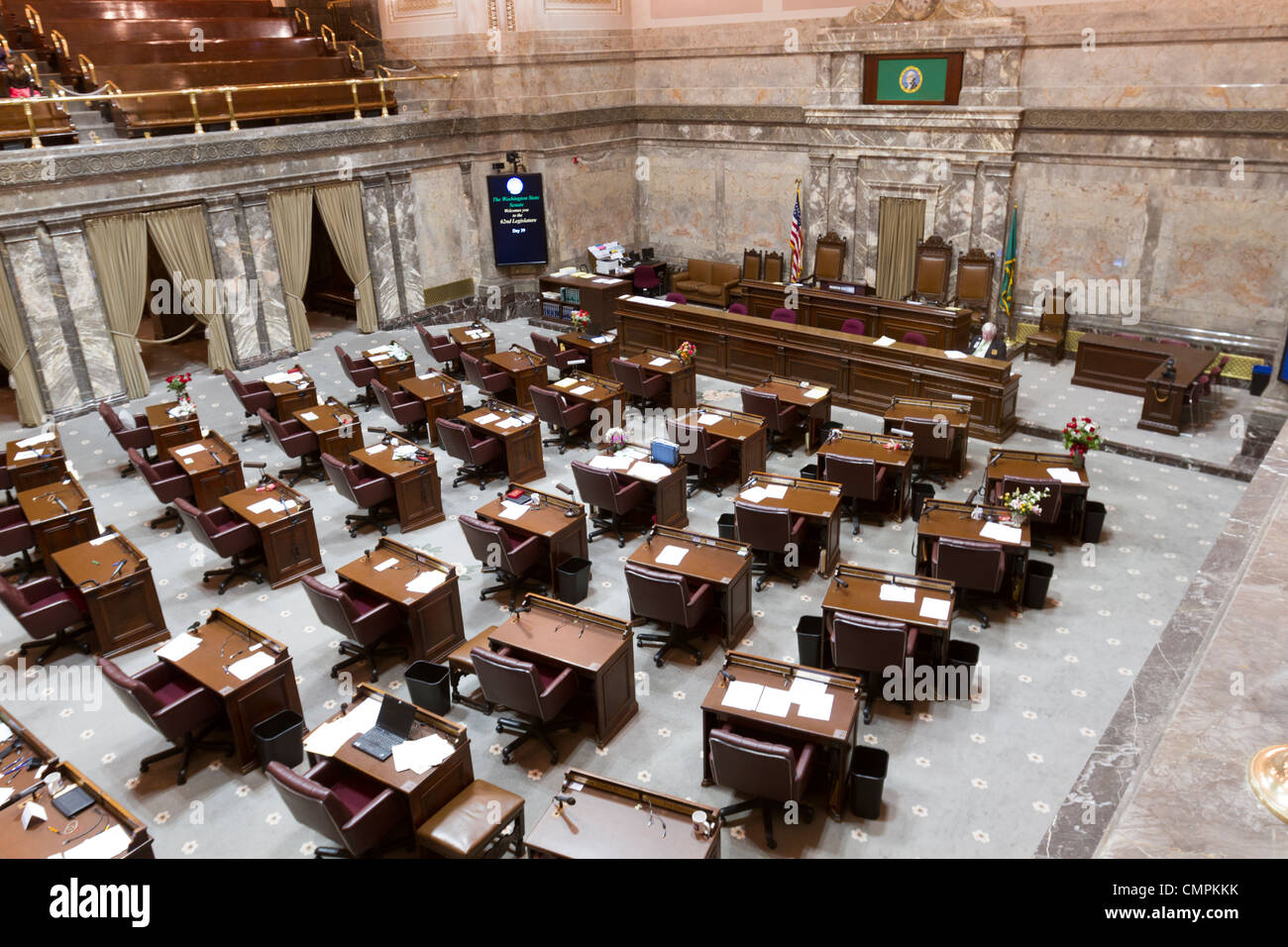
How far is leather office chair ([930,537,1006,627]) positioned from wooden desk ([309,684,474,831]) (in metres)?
4.60

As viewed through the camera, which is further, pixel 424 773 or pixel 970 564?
pixel 970 564

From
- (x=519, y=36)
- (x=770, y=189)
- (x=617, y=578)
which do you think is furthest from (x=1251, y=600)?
(x=519, y=36)

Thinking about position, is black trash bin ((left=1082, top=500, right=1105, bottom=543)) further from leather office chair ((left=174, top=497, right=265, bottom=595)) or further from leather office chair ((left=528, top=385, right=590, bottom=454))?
leather office chair ((left=174, top=497, right=265, bottom=595))

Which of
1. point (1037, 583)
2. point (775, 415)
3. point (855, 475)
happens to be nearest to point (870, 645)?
point (1037, 583)

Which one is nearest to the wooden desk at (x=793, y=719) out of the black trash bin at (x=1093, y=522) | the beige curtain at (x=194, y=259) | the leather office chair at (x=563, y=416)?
the black trash bin at (x=1093, y=522)

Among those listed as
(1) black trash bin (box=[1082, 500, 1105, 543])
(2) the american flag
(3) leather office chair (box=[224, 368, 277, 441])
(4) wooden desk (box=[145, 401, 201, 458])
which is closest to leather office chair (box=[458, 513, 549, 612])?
(4) wooden desk (box=[145, 401, 201, 458])

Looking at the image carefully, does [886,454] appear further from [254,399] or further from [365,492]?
[254,399]

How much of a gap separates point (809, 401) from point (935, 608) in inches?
188

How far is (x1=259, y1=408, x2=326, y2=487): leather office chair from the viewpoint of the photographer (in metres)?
11.3

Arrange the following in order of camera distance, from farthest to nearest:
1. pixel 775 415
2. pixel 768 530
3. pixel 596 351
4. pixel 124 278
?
pixel 596 351
pixel 124 278
pixel 775 415
pixel 768 530

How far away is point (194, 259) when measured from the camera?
48.6 feet

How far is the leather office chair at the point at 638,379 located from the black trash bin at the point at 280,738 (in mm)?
7230

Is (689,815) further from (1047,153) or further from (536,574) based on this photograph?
(1047,153)

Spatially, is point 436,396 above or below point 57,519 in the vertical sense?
above
